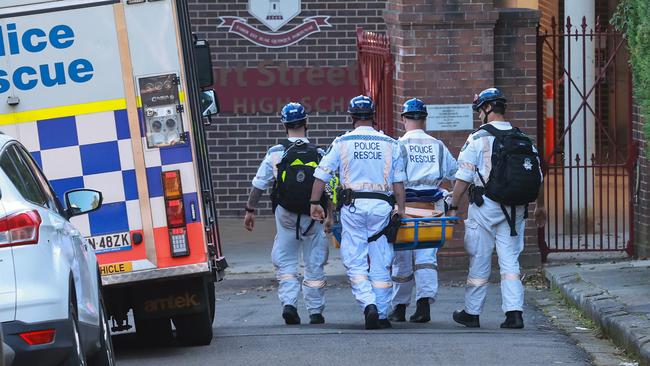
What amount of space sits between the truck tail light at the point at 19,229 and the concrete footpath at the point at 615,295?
393 cm

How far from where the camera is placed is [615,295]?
10.9 m

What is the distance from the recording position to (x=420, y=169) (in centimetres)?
1080

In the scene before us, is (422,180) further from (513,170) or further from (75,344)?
(75,344)

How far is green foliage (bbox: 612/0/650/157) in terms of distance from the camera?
33.5ft

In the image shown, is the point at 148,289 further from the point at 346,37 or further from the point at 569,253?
the point at 346,37

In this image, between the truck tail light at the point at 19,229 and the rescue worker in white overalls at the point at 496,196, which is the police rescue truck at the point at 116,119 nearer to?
the rescue worker in white overalls at the point at 496,196

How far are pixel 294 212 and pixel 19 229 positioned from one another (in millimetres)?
4651

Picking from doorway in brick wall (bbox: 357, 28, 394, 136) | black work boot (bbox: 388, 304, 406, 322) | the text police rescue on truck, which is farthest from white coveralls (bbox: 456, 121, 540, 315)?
doorway in brick wall (bbox: 357, 28, 394, 136)

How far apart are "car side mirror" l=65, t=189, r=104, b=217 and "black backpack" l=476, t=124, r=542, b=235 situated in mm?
3569

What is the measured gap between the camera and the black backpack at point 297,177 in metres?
10.5

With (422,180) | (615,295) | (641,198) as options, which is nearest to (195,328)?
(422,180)

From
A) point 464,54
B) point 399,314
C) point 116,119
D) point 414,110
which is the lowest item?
point 399,314

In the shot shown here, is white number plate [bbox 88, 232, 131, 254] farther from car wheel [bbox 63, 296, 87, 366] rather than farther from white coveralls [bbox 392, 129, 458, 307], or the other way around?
white coveralls [bbox 392, 129, 458, 307]

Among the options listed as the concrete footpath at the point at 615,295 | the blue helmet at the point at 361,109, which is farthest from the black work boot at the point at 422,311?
the blue helmet at the point at 361,109
